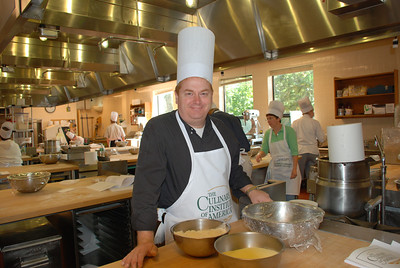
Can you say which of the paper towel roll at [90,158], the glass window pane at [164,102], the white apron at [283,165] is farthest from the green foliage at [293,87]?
the paper towel roll at [90,158]

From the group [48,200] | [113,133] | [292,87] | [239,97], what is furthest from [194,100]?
[113,133]

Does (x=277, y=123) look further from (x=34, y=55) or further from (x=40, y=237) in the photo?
(x=34, y=55)

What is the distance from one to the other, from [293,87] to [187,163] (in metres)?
6.28

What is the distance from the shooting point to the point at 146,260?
1089 millimetres

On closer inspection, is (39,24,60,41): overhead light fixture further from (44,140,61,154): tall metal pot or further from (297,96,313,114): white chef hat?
(297,96,313,114): white chef hat

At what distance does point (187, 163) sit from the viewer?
1.47 m

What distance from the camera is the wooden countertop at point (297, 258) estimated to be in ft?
3.32

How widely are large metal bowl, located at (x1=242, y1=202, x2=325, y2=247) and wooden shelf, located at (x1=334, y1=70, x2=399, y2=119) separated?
509cm

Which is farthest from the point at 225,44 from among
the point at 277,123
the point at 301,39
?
the point at 277,123

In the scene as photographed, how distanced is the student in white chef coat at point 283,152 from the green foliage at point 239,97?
4357 mm

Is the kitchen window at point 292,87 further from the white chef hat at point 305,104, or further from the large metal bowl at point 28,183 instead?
the large metal bowl at point 28,183

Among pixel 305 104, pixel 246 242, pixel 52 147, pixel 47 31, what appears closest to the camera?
pixel 246 242

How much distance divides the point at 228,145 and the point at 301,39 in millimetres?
1578

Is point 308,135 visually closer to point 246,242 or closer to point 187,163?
point 187,163
